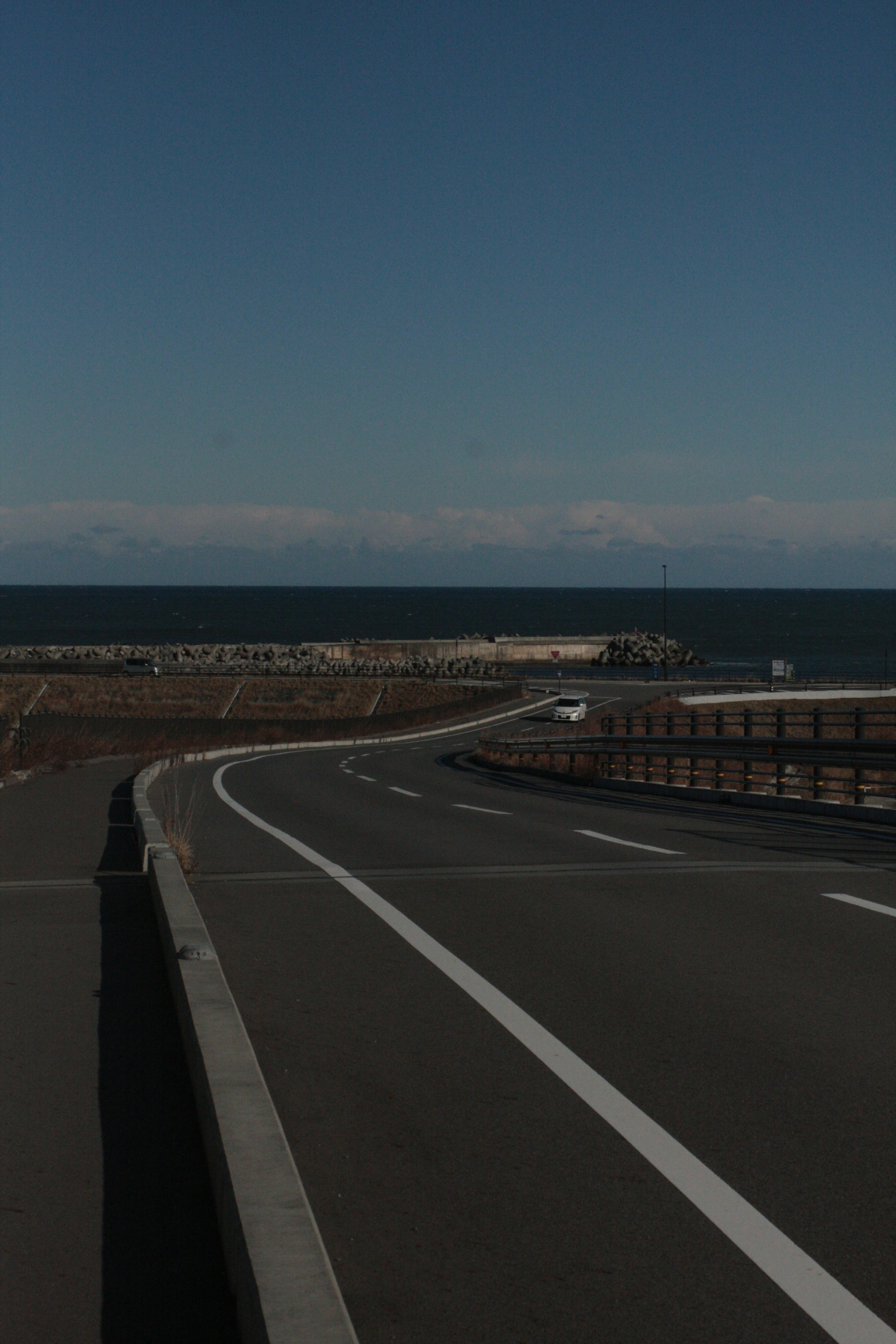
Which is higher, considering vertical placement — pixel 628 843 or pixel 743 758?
pixel 743 758

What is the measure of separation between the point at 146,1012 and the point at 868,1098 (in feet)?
11.8

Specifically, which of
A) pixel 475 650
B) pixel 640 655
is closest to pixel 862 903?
pixel 640 655

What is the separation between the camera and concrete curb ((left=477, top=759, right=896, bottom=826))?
16875mm

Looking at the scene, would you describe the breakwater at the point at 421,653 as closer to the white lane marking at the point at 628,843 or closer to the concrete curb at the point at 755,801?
the concrete curb at the point at 755,801

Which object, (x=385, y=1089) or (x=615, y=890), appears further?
(x=615, y=890)

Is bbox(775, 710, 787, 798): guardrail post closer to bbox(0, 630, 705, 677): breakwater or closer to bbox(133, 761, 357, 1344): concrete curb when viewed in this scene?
bbox(133, 761, 357, 1344): concrete curb

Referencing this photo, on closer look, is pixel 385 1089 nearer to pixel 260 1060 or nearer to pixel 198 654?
pixel 260 1060

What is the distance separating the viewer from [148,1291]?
4.03m

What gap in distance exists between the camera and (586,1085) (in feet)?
19.6

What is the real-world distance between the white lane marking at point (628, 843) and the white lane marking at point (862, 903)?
3.01 metres

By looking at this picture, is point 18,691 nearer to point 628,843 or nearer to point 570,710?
point 570,710

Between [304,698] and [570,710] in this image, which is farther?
[304,698]

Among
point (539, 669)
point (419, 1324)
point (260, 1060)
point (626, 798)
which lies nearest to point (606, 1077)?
point (260, 1060)

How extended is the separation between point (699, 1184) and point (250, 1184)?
161cm
